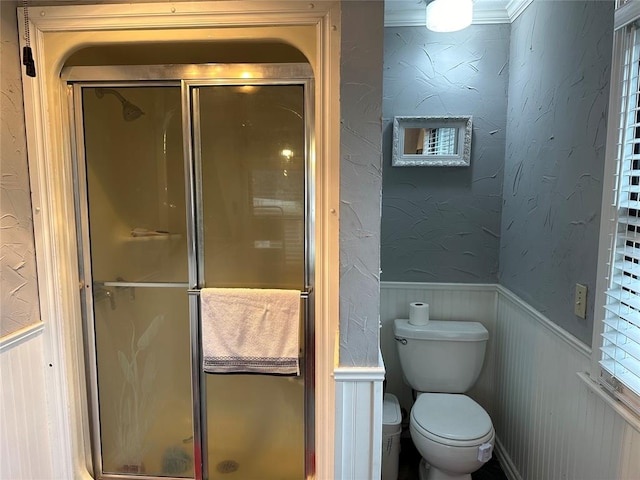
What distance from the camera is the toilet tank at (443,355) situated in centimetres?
191

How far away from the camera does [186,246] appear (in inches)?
64.1

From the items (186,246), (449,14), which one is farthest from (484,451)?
(449,14)

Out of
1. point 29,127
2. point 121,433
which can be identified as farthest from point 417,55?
point 121,433

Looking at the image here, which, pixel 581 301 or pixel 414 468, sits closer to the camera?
pixel 581 301

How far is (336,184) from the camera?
1210 mm

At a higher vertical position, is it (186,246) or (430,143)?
(430,143)

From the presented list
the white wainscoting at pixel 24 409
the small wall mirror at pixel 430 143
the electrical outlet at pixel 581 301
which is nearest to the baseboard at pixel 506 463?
the electrical outlet at pixel 581 301

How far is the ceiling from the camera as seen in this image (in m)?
1.82

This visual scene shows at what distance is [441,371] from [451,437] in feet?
1.31

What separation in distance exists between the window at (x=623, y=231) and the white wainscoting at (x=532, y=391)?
115mm

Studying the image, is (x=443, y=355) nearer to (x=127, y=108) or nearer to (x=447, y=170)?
(x=447, y=170)

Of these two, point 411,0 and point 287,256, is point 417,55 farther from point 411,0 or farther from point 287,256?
point 287,256

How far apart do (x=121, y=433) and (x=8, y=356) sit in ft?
2.14

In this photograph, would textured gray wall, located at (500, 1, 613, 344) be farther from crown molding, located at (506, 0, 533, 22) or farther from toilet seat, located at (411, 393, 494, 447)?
toilet seat, located at (411, 393, 494, 447)
